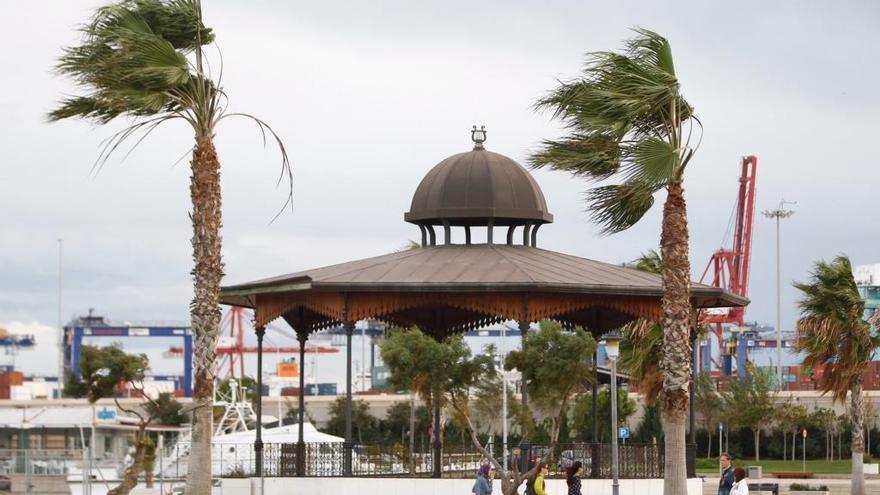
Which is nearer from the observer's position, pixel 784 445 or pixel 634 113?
pixel 634 113

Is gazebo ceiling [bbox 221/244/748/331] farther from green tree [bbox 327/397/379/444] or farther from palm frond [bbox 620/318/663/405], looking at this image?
green tree [bbox 327/397/379/444]

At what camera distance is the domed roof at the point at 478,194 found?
31062 mm

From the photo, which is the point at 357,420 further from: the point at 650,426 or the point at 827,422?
the point at 650,426

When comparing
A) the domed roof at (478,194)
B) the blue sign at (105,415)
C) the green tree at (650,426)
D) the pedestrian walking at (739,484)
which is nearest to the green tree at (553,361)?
the domed roof at (478,194)

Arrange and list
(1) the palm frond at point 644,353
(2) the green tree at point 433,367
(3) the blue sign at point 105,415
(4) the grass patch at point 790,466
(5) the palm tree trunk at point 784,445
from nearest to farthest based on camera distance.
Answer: (2) the green tree at point 433,367, (1) the palm frond at point 644,353, (4) the grass patch at point 790,466, (5) the palm tree trunk at point 784,445, (3) the blue sign at point 105,415

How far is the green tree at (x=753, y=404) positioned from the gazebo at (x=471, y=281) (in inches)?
1493

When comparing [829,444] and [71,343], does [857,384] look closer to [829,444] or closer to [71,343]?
[829,444]

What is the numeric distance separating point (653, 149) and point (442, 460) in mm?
11602

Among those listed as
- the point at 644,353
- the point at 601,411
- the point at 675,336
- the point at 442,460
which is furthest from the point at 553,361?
the point at 601,411

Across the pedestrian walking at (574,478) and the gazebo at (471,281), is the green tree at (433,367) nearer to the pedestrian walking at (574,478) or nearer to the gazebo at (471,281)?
the gazebo at (471,281)

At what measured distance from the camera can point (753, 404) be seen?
69.5 meters

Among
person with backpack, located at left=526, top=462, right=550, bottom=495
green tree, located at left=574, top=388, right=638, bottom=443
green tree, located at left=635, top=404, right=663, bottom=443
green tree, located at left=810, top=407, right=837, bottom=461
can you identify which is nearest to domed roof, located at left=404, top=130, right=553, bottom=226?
person with backpack, located at left=526, top=462, right=550, bottom=495

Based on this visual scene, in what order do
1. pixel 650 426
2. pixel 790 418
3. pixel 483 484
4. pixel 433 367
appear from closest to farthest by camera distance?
pixel 483 484 → pixel 433 367 → pixel 650 426 → pixel 790 418

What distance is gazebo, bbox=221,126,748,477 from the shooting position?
29.2 metres
